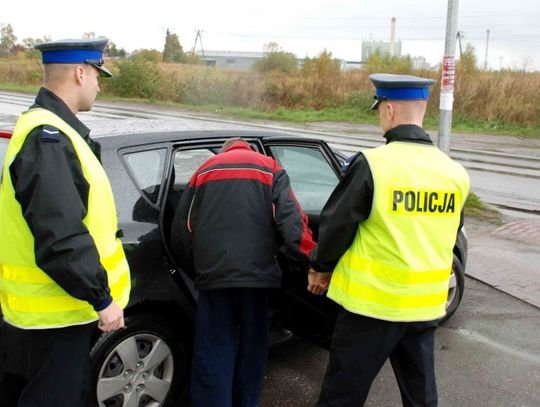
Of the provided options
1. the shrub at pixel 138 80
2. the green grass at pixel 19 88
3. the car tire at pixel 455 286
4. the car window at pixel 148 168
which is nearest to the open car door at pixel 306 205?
the car window at pixel 148 168

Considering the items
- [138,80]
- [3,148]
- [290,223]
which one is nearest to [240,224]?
[290,223]

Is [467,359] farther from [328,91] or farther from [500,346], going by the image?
[328,91]

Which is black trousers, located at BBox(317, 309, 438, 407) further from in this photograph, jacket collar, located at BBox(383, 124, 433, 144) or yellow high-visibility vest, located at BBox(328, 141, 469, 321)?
jacket collar, located at BBox(383, 124, 433, 144)

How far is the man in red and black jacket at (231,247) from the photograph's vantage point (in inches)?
112

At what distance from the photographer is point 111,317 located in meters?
2.22

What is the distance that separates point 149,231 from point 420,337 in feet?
4.65

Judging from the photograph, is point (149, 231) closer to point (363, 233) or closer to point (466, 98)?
point (363, 233)

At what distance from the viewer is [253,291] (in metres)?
2.97

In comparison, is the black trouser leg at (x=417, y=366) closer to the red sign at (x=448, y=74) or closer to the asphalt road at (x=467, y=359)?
the asphalt road at (x=467, y=359)

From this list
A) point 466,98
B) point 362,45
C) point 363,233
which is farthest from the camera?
point 362,45

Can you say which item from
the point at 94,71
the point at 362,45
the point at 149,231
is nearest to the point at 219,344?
the point at 149,231

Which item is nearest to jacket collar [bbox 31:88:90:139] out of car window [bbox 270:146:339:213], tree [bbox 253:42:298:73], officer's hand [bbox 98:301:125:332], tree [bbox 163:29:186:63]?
officer's hand [bbox 98:301:125:332]

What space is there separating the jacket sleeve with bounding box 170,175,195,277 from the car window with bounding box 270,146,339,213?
3.73 feet

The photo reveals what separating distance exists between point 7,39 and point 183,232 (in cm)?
8370
